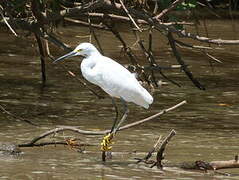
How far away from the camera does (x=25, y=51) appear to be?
14.2 m

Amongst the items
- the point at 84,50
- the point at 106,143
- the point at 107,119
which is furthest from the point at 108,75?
the point at 107,119

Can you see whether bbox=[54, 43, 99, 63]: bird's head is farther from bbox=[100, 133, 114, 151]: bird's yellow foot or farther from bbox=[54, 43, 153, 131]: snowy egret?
bbox=[100, 133, 114, 151]: bird's yellow foot

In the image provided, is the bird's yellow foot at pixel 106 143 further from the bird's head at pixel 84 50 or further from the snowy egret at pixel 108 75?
the bird's head at pixel 84 50

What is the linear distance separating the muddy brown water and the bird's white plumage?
1.89ft

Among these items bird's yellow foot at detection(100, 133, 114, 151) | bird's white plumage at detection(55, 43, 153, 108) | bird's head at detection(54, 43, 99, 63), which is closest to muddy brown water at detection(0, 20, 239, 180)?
bird's yellow foot at detection(100, 133, 114, 151)

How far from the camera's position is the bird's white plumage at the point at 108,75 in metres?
7.56

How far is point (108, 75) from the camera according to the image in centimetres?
761

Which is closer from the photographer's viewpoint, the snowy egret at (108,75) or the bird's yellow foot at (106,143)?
the bird's yellow foot at (106,143)

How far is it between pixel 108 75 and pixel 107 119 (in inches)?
77.3

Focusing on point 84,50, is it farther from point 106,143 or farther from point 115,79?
point 106,143

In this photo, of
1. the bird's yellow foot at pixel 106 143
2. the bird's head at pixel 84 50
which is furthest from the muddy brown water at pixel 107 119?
the bird's head at pixel 84 50

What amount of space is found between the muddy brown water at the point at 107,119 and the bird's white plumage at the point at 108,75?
58cm

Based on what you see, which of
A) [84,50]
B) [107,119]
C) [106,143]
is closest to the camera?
[106,143]

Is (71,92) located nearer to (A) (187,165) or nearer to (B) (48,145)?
(B) (48,145)
